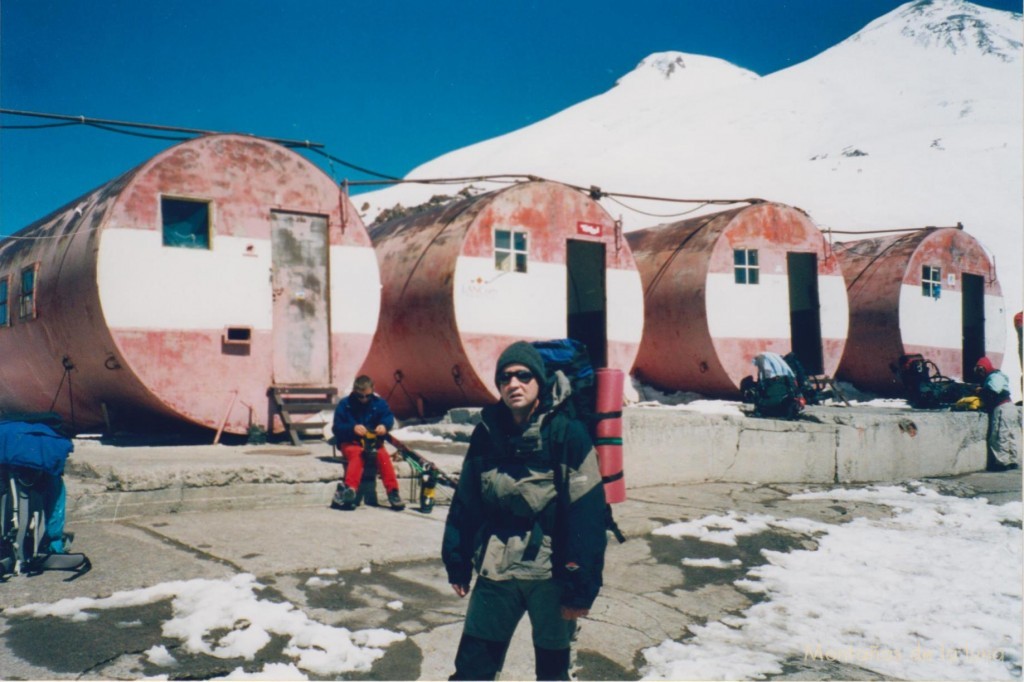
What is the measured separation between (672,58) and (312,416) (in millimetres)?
152735

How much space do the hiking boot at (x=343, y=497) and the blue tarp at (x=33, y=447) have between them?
249cm

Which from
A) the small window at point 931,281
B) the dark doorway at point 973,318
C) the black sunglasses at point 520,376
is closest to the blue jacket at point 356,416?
the black sunglasses at point 520,376

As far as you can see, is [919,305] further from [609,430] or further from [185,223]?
[609,430]

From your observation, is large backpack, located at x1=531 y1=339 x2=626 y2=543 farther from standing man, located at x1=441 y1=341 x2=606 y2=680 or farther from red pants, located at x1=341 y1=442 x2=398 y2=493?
red pants, located at x1=341 y1=442 x2=398 y2=493

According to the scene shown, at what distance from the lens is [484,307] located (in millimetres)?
11570

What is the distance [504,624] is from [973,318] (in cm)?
1889

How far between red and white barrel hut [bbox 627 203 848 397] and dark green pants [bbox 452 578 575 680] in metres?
11.3

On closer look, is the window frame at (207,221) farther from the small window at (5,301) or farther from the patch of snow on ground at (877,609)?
the patch of snow on ground at (877,609)

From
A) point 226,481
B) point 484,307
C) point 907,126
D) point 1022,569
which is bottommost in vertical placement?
point 1022,569

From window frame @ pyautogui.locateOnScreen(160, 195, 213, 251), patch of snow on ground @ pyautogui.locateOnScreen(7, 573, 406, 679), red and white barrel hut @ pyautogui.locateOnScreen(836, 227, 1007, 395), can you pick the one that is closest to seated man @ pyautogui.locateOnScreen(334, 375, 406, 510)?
patch of snow on ground @ pyautogui.locateOnScreen(7, 573, 406, 679)

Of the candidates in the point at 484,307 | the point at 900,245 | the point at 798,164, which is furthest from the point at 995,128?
the point at 484,307

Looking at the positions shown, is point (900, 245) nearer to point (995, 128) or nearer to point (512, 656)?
point (512, 656)

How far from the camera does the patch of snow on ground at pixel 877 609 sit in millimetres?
4465

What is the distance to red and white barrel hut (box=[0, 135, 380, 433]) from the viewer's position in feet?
28.2
